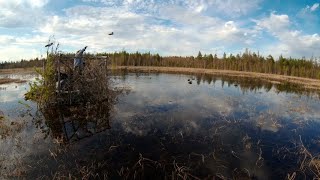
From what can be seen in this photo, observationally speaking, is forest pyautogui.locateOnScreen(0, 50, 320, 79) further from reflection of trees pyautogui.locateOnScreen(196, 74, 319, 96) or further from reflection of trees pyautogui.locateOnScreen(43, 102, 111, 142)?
reflection of trees pyautogui.locateOnScreen(43, 102, 111, 142)

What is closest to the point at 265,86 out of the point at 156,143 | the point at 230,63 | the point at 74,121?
the point at 156,143

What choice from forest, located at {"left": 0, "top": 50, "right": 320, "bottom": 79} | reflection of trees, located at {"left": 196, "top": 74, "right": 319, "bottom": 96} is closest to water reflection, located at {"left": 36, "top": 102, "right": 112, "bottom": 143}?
reflection of trees, located at {"left": 196, "top": 74, "right": 319, "bottom": 96}

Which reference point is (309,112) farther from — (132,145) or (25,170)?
(25,170)

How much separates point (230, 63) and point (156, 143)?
75884 millimetres

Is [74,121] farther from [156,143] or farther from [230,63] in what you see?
[230,63]

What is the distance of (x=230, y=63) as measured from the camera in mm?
83188

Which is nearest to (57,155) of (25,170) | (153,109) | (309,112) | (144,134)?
(25,170)

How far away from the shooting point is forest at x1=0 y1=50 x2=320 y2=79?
226 ft

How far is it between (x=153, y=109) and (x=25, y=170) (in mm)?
10788

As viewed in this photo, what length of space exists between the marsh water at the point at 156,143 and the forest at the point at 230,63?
5201 centimetres

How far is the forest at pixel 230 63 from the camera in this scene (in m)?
68.8

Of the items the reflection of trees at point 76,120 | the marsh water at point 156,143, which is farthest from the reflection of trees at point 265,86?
the reflection of trees at point 76,120

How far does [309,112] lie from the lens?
20359 millimetres

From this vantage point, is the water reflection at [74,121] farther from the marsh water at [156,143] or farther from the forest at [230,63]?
the forest at [230,63]
